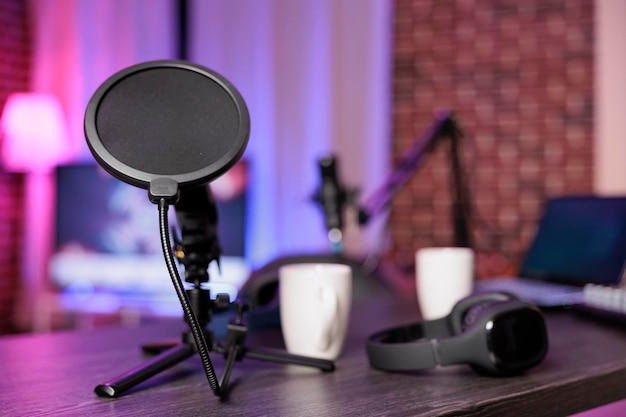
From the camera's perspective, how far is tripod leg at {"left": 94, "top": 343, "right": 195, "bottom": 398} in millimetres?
550

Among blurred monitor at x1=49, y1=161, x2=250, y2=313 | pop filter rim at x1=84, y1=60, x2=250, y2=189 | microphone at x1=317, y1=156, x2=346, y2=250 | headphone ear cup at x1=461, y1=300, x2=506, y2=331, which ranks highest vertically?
pop filter rim at x1=84, y1=60, x2=250, y2=189

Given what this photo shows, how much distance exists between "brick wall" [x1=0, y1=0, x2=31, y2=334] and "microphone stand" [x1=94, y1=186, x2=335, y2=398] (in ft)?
10.3

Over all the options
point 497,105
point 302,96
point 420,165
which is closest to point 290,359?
point 420,165

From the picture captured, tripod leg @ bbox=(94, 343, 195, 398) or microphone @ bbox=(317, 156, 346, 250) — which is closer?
tripod leg @ bbox=(94, 343, 195, 398)

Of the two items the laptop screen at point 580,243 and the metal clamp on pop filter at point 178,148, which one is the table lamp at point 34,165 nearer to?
the laptop screen at point 580,243

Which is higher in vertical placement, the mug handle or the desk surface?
the mug handle

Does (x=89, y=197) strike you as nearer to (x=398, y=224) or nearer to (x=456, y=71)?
(x=398, y=224)

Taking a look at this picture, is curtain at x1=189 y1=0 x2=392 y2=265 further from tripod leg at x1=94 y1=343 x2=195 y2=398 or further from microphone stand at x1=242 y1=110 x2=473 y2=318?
tripod leg at x1=94 y1=343 x2=195 y2=398

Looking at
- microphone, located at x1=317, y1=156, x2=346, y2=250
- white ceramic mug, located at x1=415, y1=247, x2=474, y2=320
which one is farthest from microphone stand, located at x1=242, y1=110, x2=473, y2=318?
white ceramic mug, located at x1=415, y1=247, x2=474, y2=320

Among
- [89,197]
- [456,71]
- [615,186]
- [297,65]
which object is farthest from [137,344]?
[89,197]

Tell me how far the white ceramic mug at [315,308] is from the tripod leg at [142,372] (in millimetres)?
109

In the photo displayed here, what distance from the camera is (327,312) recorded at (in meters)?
0.66

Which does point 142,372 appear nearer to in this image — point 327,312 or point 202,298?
point 202,298

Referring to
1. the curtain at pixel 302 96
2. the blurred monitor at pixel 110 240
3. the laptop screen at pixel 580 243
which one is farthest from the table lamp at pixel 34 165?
the laptop screen at pixel 580 243
